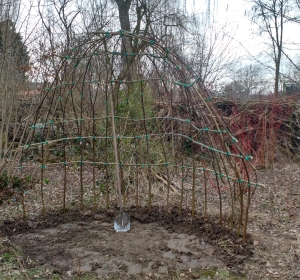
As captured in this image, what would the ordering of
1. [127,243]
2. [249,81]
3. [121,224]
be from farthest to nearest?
1. [249,81]
2. [121,224]
3. [127,243]

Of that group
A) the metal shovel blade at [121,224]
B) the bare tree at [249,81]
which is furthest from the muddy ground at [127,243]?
the bare tree at [249,81]

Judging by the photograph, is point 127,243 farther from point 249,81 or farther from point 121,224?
point 249,81

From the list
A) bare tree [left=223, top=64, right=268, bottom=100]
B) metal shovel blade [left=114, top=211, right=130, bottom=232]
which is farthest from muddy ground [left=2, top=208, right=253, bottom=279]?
bare tree [left=223, top=64, right=268, bottom=100]

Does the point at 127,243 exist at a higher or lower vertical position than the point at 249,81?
lower

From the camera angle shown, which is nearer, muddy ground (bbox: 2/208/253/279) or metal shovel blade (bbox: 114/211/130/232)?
muddy ground (bbox: 2/208/253/279)

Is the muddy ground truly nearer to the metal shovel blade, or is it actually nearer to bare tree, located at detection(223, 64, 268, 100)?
the metal shovel blade

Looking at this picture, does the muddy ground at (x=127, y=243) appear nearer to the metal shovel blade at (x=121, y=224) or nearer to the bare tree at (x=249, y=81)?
the metal shovel blade at (x=121, y=224)

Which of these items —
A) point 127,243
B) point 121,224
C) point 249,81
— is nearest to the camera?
point 127,243

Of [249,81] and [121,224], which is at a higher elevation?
[249,81]

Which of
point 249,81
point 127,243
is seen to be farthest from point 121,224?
point 249,81

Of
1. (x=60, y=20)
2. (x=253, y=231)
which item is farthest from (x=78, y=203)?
(x=60, y=20)

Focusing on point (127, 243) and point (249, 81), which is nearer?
point (127, 243)

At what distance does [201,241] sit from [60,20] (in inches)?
225

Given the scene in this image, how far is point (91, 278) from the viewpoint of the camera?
2531mm
